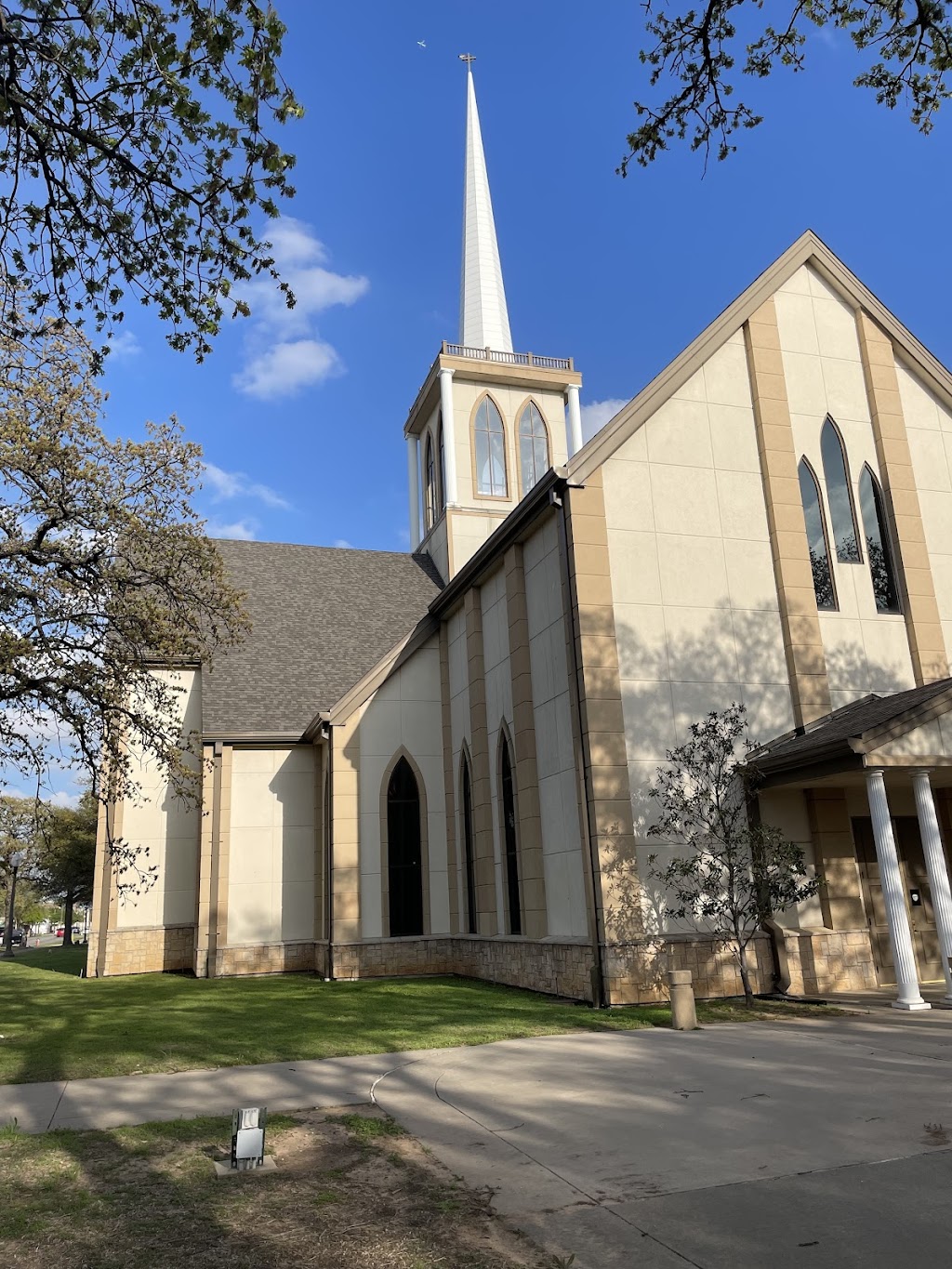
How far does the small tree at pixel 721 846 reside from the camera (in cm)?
1434

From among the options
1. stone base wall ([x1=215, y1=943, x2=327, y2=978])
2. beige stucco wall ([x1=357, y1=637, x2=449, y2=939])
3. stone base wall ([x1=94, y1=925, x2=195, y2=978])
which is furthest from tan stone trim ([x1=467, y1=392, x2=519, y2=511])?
stone base wall ([x1=94, y1=925, x2=195, y2=978])

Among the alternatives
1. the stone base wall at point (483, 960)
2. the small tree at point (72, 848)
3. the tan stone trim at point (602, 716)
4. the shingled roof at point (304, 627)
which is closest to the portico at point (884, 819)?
the tan stone trim at point (602, 716)

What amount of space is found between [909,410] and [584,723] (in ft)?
32.5

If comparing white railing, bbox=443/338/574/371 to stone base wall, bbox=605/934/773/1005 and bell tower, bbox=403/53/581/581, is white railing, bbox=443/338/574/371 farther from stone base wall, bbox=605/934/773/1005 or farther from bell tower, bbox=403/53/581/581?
stone base wall, bbox=605/934/773/1005

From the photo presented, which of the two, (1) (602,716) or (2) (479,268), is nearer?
(1) (602,716)

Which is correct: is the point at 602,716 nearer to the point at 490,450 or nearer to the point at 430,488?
the point at 490,450

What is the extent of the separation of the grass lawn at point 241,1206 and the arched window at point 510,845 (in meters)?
10.7

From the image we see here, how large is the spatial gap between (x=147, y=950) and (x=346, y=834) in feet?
25.7

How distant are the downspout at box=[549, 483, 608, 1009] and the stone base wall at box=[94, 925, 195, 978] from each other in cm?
1437

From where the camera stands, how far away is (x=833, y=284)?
19.1 m

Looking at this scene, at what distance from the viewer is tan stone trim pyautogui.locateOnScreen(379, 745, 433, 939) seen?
70.8 ft

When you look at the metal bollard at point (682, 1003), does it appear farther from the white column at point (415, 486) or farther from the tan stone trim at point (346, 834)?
the white column at point (415, 486)

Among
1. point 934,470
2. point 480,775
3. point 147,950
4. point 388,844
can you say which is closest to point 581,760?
point 480,775

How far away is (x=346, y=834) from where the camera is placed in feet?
71.1
